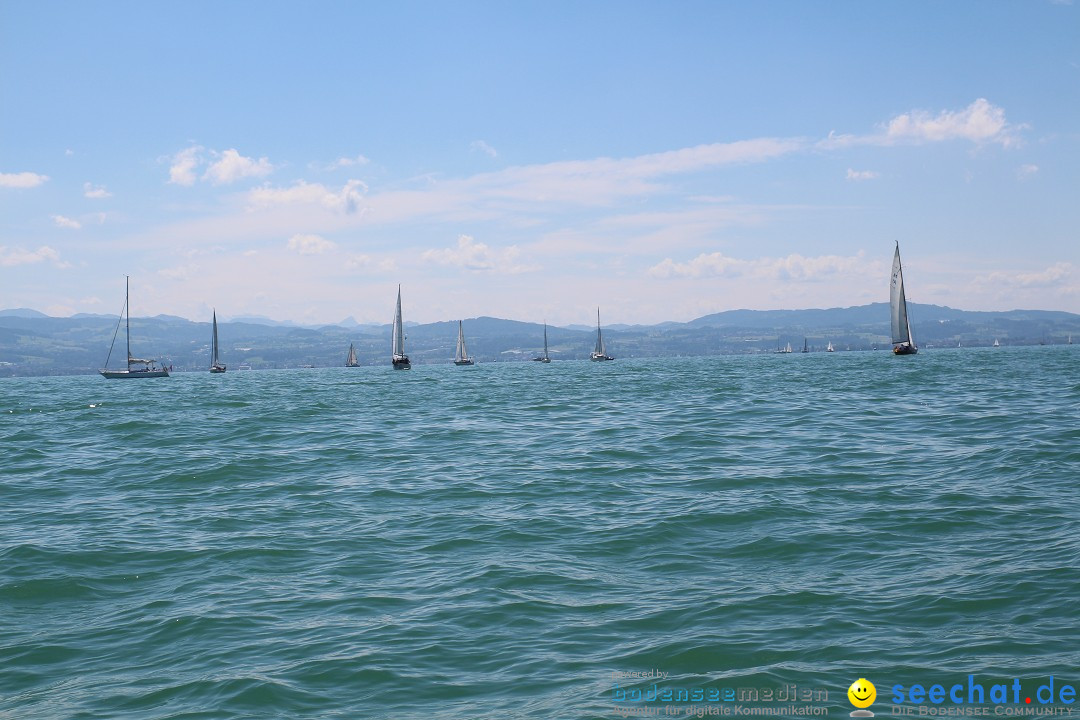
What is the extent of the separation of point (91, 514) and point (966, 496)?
60.3 ft

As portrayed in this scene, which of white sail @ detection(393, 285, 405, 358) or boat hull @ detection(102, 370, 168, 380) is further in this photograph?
white sail @ detection(393, 285, 405, 358)

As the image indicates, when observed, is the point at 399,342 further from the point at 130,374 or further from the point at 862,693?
the point at 862,693

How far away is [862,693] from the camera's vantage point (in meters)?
7.71

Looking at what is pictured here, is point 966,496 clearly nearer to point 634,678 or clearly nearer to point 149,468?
point 634,678

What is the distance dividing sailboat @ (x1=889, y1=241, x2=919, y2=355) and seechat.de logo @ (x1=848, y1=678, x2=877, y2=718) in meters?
117

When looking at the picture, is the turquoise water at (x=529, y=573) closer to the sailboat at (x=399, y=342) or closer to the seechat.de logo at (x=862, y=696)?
the seechat.de logo at (x=862, y=696)

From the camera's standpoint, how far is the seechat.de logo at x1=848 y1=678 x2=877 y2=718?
743 cm

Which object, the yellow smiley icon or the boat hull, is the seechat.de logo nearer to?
the yellow smiley icon

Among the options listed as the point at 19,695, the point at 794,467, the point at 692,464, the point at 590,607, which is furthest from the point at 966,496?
the point at 19,695

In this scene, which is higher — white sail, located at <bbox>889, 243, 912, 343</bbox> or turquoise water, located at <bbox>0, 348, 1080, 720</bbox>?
white sail, located at <bbox>889, 243, 912, 343</bbox>

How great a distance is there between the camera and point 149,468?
2380 cm

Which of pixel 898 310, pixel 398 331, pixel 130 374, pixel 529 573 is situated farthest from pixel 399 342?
pixel 529 573

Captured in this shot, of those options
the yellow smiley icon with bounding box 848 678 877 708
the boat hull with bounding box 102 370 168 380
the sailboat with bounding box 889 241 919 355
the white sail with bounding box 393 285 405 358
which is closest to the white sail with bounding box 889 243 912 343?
the sailboat with bounding box 889 241 919 355

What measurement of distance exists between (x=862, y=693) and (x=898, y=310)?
401 feet
